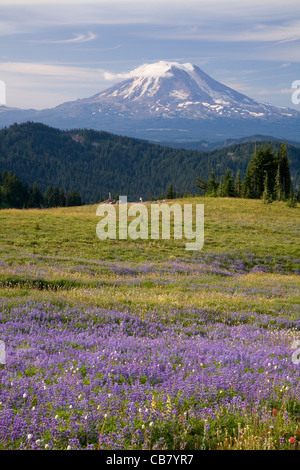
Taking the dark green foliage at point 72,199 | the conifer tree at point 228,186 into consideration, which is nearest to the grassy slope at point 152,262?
the conifer tree at point 228,186

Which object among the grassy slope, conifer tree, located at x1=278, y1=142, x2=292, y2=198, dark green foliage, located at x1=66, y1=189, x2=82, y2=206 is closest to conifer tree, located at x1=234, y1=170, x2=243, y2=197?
conifer tree, located at x1=278, y1=142, x2=292, y2=198

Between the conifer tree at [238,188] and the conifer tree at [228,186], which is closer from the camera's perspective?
the conifer tree at [228,186]

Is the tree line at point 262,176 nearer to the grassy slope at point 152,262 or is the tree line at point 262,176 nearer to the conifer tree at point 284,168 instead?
the conifer tree at point 284,168

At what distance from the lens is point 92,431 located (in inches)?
198

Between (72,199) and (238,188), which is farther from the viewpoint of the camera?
(72,199)

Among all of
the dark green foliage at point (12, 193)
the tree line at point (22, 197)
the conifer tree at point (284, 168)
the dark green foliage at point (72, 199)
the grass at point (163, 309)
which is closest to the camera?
the grass at point (163, 309)

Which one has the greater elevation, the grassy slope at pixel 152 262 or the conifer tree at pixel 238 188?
the conifer tree at pixel 238 188

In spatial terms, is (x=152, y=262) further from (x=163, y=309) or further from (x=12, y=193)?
(x=12, y=193)

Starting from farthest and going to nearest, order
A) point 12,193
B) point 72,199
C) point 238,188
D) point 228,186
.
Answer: point 72,199 < point 12,193 < point 238,188 < point 228,186

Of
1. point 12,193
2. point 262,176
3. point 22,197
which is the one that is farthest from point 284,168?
point 22,197

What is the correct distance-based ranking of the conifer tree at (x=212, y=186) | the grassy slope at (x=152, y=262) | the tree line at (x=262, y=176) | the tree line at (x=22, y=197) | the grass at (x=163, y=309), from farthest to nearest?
the tree line at (x=22, y=197) < the conifer tree at (x=212, y=186) < the tree line at (x=262, y=176) < the grassy slope at (x=152, y=262) < the grass at (x=163, y=309)

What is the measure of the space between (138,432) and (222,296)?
11.9 m

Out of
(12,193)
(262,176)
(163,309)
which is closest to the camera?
(163,309)

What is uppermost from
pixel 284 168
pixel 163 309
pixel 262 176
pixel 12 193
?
pixel 284 168
